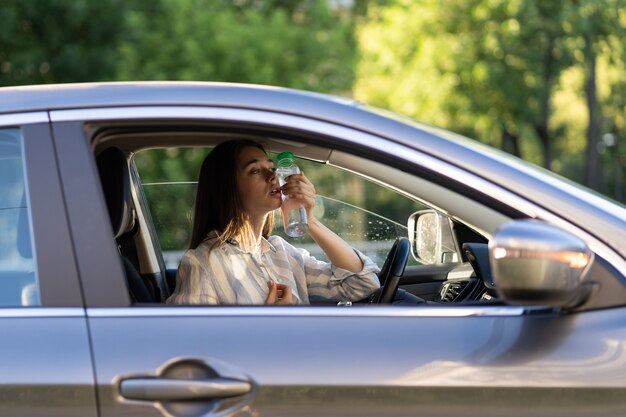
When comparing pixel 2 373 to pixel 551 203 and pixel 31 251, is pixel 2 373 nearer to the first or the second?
pixel 31 251

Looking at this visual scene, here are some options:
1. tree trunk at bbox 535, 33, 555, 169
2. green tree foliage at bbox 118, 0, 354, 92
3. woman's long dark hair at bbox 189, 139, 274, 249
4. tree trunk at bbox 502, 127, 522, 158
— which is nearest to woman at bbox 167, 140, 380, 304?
woman's long dark hair at bbox 189, 139, 274, 249

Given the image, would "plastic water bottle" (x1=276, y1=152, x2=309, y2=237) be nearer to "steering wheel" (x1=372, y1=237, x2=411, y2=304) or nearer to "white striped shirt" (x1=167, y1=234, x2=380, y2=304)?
"white striped shirt" (x1=167, y1=234, x2=380, y2=304)

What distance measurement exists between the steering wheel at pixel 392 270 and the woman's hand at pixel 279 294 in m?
0.39

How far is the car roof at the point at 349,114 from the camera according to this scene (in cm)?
251

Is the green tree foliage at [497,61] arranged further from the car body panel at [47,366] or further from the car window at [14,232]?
the car body panel at [47,366]

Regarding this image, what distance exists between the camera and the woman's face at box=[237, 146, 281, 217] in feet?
12.1

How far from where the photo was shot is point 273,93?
2609mm

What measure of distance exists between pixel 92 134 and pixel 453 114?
25.4 meters

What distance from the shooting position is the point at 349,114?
2572mm

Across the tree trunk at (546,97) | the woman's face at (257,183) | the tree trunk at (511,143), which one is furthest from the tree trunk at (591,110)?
the woman's face at (257,183)

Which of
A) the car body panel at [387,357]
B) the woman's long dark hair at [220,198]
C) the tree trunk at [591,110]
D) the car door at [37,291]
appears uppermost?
the tree trunk at [591,110]

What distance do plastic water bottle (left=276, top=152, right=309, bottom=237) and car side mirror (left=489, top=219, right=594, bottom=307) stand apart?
1.39 m

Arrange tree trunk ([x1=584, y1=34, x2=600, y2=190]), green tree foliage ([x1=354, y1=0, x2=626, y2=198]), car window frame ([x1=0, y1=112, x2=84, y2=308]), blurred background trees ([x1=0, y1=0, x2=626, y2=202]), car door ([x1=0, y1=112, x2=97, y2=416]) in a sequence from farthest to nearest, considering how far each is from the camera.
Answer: blurred background trees ([x1=0, y1=0, x2=626, y2=202]) → green tree foliage ([x1=354, y1=0, x2=626, y2=198]) → tree trunk ([x1=584, y1=34, x2=600, y2=190]) → car window frame ([x1=0, y1=112, x2=84, y2=308]) → car door ([x1=0, y1=112, x2=97, y2=416])

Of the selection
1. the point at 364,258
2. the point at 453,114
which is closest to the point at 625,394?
the point at 364,258
